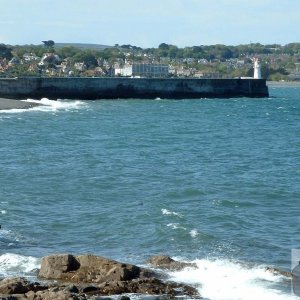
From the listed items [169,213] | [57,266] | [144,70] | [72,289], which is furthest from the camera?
[144,70]

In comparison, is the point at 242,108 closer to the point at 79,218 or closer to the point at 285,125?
the point at 285,125

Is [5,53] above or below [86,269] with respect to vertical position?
below

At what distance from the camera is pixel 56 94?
85125 mm

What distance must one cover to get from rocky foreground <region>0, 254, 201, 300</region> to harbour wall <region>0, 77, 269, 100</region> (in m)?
61.4

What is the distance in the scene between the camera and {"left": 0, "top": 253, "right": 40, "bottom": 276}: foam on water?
17.4m

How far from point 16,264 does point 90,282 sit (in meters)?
2.12

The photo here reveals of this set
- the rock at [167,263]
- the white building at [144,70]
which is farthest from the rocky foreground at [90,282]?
the white building at [144,70]

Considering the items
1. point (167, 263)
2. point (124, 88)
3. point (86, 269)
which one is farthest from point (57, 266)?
point (124, 88)

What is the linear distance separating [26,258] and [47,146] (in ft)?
74.5

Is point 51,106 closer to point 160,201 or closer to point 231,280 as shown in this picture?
point 160,201

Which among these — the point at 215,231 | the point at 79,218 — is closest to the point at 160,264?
the point at 215,231

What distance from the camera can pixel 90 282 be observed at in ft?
53.9

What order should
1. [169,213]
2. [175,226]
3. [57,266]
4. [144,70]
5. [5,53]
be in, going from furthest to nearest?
[5,53]
[144,70]
[169,213]
[175,226]
[57,266]

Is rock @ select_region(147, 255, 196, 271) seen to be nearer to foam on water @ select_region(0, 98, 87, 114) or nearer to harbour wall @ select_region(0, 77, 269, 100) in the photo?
foam on water @ select_region(0, 98, 87, 114)
